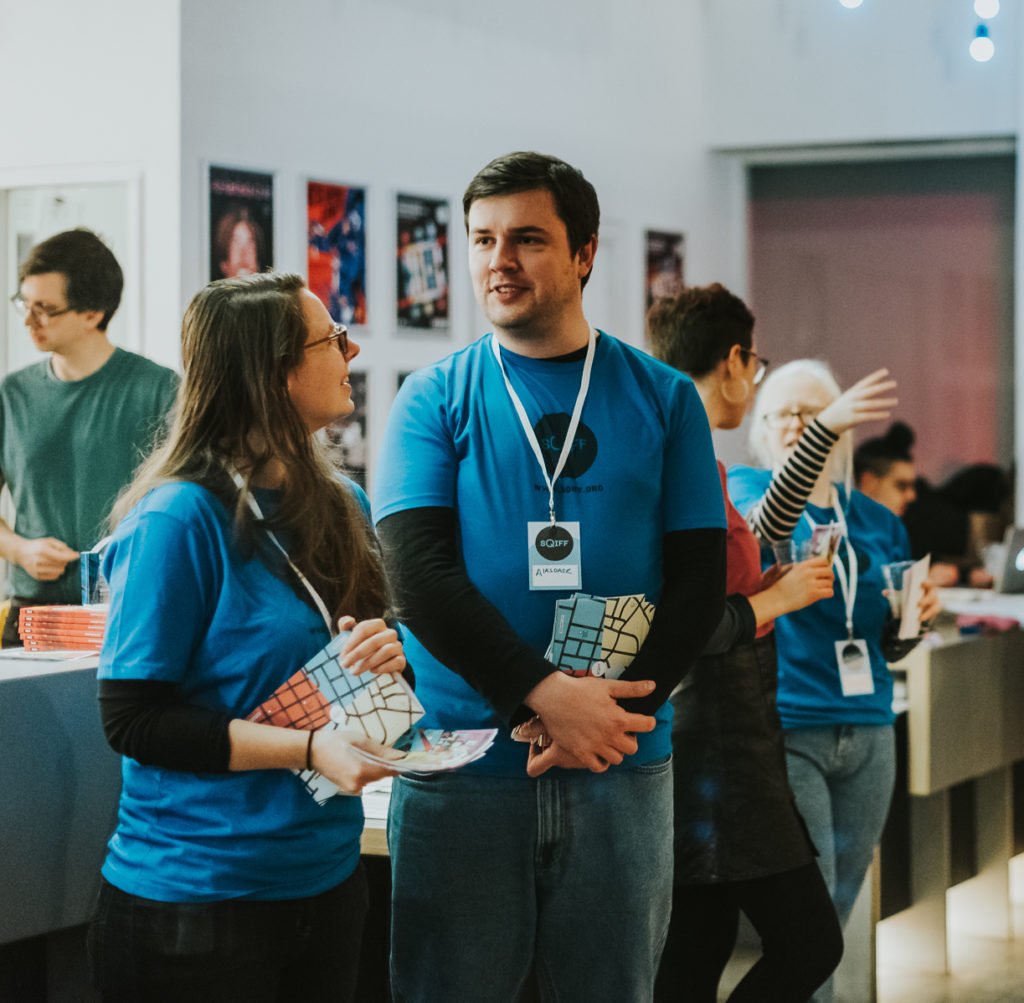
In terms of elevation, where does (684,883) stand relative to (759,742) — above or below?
below

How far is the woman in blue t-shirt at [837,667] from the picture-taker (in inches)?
101

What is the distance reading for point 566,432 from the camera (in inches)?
65.9

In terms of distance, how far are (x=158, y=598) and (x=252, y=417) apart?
0.24m

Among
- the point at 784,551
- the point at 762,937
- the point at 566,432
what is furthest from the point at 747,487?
the point at 566,432

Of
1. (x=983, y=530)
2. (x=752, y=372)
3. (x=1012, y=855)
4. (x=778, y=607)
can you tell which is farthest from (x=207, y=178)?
(x=983, y=530)

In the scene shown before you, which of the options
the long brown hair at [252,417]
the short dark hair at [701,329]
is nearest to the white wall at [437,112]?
the short dark hair at [701,329]

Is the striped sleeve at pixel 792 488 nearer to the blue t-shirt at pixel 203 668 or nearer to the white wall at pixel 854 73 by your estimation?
the blue t-shirt at pixel 203 668

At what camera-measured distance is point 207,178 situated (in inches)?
173

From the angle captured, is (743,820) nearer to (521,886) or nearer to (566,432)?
(521,886)

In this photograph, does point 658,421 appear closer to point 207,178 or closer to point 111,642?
point 111,642

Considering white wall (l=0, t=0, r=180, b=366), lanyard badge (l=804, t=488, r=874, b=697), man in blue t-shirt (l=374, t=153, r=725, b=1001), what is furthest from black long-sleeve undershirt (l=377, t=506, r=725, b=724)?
white wall (l=0, t=0, r=180, b=366)

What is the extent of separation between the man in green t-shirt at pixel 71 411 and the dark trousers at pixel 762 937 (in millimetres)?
1776

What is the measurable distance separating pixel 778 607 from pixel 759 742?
0.21m

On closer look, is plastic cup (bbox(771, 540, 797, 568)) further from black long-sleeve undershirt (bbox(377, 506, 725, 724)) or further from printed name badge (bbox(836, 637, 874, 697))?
black long-sleeve undershirt (bbox(377, 506, 725, 724))
